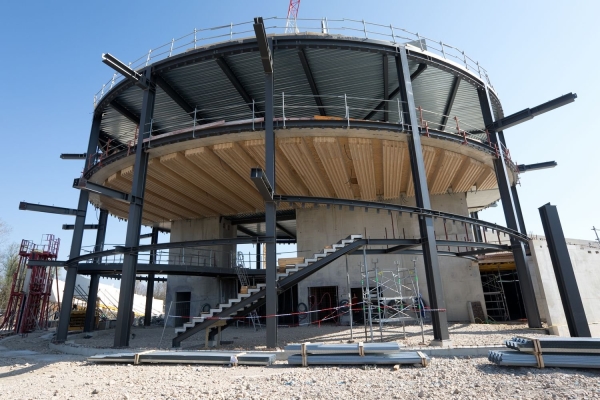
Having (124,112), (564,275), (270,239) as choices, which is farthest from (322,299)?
(124,112)

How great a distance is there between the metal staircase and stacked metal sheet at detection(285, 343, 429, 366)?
10.7ft

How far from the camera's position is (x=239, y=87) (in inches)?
600

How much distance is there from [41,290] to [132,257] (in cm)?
1493

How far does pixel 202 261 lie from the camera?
23.3 meters

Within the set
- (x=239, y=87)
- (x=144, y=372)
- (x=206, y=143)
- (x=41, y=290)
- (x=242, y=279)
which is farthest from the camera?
(x=41, y=290)

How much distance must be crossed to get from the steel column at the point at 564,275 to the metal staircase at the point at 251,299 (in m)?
5.58

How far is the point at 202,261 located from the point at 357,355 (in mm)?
17172

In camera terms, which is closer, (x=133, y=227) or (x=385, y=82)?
(x=133, y=227)

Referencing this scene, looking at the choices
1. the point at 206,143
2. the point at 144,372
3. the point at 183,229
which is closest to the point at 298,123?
the point at 206,143

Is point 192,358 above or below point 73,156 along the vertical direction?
below

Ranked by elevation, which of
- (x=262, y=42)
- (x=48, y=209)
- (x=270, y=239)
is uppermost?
(x=262, y=42)

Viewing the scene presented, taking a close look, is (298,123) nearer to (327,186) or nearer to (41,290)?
(327,186)

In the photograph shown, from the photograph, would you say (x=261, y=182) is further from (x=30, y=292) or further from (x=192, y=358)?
(x=30, y=292)

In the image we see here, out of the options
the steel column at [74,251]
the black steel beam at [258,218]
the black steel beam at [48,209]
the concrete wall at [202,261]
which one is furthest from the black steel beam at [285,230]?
the black steel beam at [48,209]
